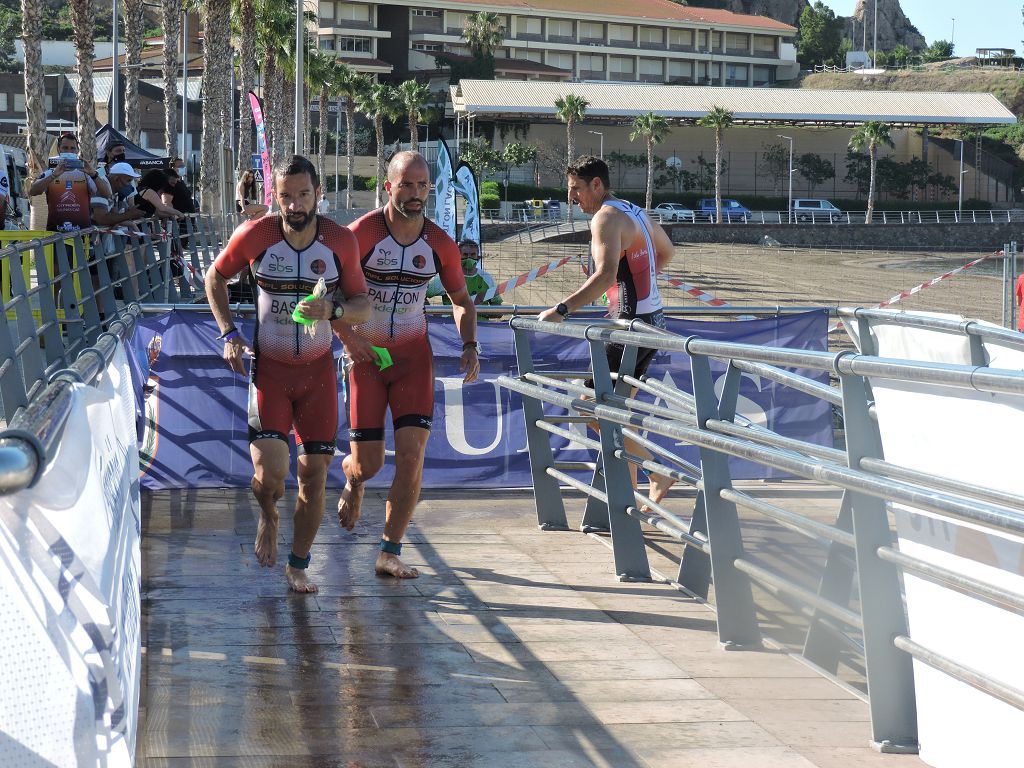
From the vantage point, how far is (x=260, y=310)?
6.63m

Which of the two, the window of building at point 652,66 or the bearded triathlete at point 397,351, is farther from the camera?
the window of building at point 652,66

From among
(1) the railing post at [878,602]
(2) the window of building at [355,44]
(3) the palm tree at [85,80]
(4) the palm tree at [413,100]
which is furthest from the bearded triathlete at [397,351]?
(2) the window of building at [355,44]

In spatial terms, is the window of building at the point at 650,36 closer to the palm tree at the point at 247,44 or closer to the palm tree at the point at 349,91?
the palm tree at the point at 349,91

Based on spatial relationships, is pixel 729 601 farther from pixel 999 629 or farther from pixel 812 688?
pixel 999 629

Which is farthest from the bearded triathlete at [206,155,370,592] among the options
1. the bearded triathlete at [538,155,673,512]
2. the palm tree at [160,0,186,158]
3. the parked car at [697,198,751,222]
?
the parked car at [697,198,751,222]

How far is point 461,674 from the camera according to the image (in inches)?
205

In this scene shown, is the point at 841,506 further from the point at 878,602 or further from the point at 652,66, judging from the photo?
the point at 652,66

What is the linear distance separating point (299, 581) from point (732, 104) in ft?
333

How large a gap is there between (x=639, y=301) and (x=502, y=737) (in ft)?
14.4

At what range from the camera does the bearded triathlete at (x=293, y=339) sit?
649cm

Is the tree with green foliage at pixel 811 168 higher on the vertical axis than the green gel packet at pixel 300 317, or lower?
higher

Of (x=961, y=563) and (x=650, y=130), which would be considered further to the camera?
(x=650, y=130)

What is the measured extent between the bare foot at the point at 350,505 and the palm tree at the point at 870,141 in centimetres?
9480

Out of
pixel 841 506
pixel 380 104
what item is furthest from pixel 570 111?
pixel 841 506
